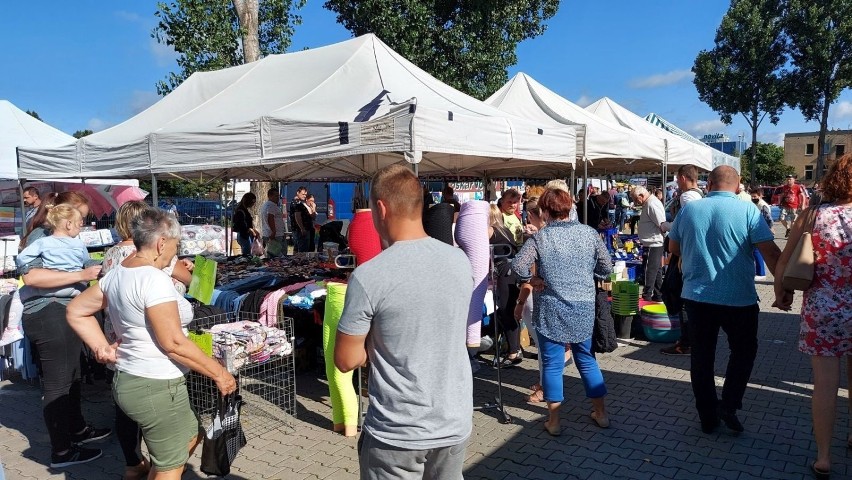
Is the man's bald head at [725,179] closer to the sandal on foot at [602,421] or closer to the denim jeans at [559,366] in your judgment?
the denim jeans at [559,366]

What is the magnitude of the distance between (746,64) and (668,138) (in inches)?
1050

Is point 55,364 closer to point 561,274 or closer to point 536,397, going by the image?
point 561,274

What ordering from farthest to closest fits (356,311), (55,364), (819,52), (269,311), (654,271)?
(819,52)
(654,271)
(269,311)
(55,364)
(356,311)

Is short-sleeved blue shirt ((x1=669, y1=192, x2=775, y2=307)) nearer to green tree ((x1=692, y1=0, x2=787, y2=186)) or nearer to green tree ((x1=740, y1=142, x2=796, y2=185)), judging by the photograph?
green tree ((x1=692, y1=0, x2=787, y2=186))

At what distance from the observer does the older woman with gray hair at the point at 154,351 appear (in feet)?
7.77

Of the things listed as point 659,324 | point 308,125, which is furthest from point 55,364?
point 659,324

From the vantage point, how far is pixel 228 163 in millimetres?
5316

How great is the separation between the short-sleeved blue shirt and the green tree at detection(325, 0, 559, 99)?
1426cm

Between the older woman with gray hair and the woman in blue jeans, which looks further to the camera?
the woman in blue jeans

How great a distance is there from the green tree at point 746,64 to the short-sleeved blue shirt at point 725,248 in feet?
105

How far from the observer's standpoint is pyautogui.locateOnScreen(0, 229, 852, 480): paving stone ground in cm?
342

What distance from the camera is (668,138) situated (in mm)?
9336

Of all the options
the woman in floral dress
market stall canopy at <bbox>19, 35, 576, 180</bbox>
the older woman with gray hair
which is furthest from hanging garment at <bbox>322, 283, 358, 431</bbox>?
the woman in floral dress

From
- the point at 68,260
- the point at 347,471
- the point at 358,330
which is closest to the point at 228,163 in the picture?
the point at 68,260
